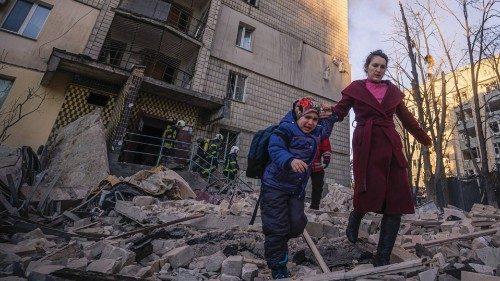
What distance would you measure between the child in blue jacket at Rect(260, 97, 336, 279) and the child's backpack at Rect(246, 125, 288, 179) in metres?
0.06

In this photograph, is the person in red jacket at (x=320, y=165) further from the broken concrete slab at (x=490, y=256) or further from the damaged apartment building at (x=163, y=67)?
the damaged apartment building at (x=163, y=67)

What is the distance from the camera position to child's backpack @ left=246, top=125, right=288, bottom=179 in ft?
8.48

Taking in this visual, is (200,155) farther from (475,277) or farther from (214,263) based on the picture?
(475,277)

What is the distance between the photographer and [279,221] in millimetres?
2330

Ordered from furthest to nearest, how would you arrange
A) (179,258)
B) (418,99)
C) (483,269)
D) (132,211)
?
(418,99), (132,211), (179,258), (483,269)

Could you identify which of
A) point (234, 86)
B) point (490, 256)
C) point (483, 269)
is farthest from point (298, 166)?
point (234, 86)

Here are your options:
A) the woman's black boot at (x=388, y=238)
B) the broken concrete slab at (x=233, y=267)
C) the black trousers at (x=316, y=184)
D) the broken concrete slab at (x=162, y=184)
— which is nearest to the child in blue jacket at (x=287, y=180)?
the broken concrete slab at (x=233, y=267)

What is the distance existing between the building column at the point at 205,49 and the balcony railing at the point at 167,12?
0.37m

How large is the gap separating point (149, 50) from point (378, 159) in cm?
1178

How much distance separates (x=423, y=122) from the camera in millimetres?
11234

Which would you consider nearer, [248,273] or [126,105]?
[248,273]

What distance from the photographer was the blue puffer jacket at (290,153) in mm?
2398

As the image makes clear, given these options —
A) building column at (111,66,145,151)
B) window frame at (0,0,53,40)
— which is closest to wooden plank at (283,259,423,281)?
building column at (111,66,145,151)

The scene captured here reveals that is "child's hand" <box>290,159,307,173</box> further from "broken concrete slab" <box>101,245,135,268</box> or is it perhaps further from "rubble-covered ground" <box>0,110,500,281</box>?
"broken concrete slab" <box>101,245,135,268</box>
